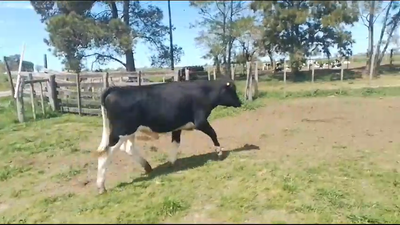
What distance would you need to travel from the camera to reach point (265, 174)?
353cm

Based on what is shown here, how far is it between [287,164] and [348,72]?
1.10 meters

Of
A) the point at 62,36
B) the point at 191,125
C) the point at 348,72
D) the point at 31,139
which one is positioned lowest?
the point at 31,139

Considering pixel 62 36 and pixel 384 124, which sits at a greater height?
pixel 62 36

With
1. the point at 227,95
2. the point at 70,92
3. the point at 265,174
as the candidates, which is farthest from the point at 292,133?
the point at 70,92

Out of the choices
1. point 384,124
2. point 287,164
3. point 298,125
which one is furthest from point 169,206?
point 384,124

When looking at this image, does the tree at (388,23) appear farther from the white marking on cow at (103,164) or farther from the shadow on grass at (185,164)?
the white marking on cow at (103,164)

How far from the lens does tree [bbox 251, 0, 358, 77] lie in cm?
216

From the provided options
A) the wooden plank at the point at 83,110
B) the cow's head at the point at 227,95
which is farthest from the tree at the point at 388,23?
the wooden plank at the point at 83,110

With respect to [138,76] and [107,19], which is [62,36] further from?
[138,76]

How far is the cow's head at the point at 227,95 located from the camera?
424 centimetres

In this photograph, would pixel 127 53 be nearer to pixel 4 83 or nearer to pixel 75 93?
pixel 4 83

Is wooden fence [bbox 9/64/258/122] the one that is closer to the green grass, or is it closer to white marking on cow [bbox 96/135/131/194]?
the green grass

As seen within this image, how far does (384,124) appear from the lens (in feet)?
20.5

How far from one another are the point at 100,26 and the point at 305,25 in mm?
1278
